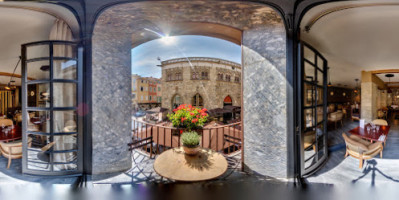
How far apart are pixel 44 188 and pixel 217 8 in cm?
360

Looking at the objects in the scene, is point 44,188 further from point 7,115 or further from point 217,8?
point 217,8

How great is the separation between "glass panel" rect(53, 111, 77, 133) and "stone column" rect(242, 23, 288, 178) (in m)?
2.63

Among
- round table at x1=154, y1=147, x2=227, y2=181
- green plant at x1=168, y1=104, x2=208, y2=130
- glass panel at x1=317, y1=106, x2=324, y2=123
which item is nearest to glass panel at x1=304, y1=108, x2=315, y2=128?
glass panel at x1=317, y1=106, x2=324, y2=123

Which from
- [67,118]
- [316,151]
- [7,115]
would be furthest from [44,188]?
[316,151]

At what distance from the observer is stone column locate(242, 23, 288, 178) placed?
2039 mm

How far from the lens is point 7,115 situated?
3506 mm

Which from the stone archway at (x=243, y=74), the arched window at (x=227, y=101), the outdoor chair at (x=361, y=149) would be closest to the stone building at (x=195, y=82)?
the arched window at (x=227, y=101)

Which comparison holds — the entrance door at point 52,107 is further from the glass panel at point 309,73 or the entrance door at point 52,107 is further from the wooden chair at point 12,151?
the glass panel at point 309,73

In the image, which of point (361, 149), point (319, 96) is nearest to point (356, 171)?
point (361, 149)

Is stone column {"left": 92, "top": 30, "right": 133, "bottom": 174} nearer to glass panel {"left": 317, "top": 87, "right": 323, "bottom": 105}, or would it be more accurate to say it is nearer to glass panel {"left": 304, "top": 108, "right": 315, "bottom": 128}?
glass panel {"left": 304, "top": 108, "right": 315, "bottom": 128}

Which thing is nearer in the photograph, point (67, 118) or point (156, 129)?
point (67, 118)

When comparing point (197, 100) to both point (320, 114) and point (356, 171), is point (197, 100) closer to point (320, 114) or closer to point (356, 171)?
point (320, 114)

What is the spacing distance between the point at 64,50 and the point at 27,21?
36.7 inches

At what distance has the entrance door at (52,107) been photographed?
2.01 m
